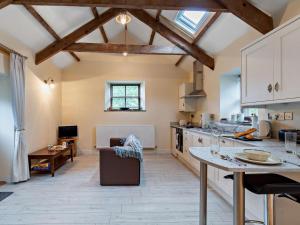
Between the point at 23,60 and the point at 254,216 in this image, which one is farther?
the point at 23,60

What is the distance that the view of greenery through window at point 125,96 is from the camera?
276 inches

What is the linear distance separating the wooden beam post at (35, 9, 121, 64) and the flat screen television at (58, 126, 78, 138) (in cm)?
218

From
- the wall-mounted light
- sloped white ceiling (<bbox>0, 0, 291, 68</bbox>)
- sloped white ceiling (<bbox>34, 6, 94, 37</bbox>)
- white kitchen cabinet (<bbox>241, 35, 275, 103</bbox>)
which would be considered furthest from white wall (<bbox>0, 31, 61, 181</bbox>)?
white kitchen cabinet (<bbox>241, 35, 275, 103</bbox>)

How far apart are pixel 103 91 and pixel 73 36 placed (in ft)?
7.26

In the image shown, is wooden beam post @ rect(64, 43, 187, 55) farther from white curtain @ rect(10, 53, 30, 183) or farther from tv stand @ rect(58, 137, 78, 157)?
tv stand @ rect(58, 137, 78, 157)

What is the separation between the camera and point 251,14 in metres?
2.98

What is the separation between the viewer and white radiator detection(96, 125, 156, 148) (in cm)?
663

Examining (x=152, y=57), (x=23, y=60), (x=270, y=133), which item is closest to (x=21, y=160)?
(x=23, y=60)

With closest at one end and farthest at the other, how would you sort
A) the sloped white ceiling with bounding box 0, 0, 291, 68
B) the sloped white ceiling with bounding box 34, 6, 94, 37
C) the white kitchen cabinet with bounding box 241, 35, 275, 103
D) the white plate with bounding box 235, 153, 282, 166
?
the white plate with bounding box 235, 153, 282, 166 < the white kitchen cabinet with bounding box 241, 35, 275, 103 < the sloped white ceiling with bounding box 0, 0, 291, 68 < the sloped white ceiling with bounding box 34, 6, 94, 37

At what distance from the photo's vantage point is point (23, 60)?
407 cm

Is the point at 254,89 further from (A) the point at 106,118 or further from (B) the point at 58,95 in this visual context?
(B) the point at 58,95

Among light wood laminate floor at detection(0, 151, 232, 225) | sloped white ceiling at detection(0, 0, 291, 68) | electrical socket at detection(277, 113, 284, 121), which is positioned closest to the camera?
light wood laminate floor at detection(0, 151, 232, 225)

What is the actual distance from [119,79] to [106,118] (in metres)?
1.34

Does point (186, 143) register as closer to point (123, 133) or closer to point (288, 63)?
point (123, 133)
